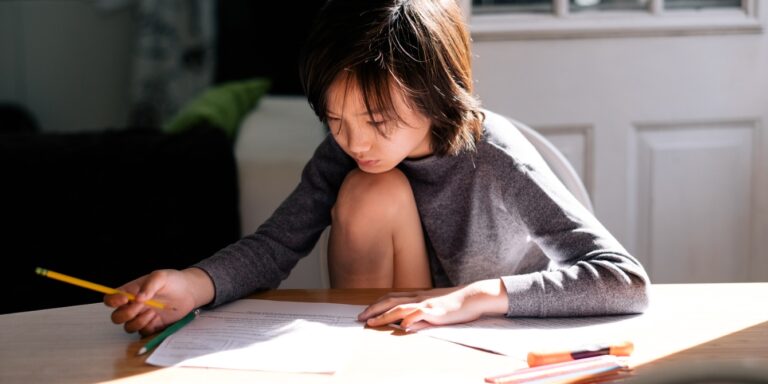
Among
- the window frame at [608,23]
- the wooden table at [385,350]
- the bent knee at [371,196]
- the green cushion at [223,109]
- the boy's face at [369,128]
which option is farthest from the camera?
the green cushion at [223,109]

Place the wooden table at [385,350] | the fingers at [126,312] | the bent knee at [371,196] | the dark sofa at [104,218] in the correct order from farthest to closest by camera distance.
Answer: the dark sofa at [104,218], the bent knee at [371,196], the fingers at [126,312], the wooden table at [385,350]

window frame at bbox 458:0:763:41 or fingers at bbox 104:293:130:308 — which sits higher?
window frame at bbox 458:0:763:41

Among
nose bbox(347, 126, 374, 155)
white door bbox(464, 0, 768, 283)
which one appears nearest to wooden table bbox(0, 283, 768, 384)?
nose bbox(347, 126, 374, 155)

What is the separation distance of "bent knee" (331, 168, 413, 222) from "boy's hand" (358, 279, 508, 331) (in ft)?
0.75

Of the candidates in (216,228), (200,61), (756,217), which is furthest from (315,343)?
(200,61)

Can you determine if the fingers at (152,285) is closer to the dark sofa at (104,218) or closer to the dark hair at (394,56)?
the dark hair at (394,56)

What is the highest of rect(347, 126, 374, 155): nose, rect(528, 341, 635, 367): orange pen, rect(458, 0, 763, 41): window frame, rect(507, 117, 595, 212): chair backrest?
rect(458, 0, 763, 41): window frame

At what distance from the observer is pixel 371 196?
1.32 m

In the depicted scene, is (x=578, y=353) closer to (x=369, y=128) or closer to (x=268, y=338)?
(x=268, y=338)

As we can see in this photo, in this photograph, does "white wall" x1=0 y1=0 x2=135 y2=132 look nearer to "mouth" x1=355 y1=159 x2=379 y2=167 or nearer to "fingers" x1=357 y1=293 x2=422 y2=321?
"mouth" x1=355 y1=159 x2=379 y2=167

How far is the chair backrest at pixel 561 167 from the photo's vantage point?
4.91 feet

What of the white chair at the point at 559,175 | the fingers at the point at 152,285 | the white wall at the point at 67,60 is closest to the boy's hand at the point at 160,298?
the fingers at the point at 152,285

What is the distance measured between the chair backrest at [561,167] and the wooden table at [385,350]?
0.40m

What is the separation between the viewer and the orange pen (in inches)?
34.9
